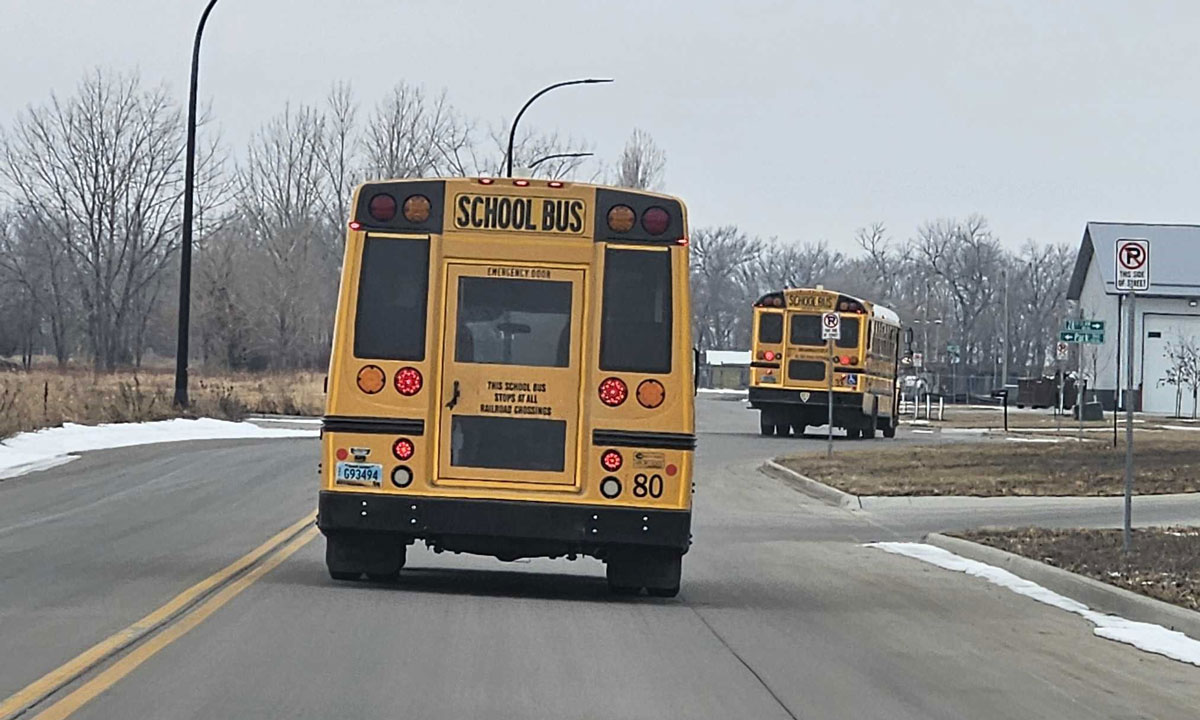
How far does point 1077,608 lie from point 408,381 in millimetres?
5609

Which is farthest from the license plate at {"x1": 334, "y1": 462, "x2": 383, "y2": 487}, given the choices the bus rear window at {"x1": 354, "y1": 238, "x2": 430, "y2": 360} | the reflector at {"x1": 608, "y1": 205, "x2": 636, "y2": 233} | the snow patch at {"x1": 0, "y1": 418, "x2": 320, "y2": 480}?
the snow patch at {"x1": 0, "y1": 418, "x2": 320, "y2": 480}

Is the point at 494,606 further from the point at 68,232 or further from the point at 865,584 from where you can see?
the point at 68,232

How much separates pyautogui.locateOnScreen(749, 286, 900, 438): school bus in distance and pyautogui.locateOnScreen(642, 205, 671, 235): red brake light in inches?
1118

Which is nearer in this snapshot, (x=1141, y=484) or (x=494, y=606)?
(x=494, y=606)

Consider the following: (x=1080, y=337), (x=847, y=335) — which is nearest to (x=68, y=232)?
(x=847, y=335)

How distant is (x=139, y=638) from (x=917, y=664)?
182 inches

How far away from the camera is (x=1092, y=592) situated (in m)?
13.3

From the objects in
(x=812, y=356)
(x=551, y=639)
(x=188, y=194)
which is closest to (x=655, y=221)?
(x=551, y=639)

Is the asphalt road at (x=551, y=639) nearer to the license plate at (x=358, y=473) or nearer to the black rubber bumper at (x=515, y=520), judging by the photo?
the black rubber bumper at (x=515, y=520)

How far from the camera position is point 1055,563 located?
1494cm

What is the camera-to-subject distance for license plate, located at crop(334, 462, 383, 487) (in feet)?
37.8

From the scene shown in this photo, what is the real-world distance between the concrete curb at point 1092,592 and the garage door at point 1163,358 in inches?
2280

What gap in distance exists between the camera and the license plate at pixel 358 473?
11.5 meters

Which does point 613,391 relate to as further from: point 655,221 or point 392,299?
point 392,299
